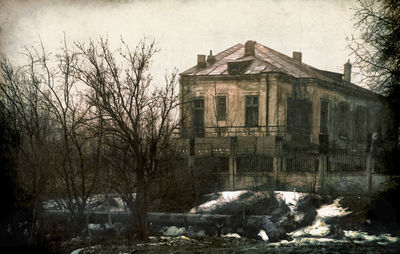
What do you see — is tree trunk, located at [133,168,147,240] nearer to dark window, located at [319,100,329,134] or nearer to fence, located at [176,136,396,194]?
fence, located at [176,136,396,194]

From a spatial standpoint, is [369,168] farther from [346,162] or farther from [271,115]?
[271,115]

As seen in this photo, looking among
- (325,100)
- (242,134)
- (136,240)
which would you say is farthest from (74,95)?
(325,100)

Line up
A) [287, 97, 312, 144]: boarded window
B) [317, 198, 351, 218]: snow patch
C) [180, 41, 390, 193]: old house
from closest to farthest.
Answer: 1. [317, 198, 351, 218]: snow patch
2. [180, 41, 390, 193]: old house
3. [287, 97, 312, 144]: boarded window

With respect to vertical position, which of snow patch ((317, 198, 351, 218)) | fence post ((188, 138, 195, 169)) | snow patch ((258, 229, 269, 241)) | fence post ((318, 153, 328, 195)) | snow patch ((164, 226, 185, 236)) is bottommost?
snow patch ((164, 226, 185, 236))

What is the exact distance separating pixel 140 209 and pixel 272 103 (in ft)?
27.8

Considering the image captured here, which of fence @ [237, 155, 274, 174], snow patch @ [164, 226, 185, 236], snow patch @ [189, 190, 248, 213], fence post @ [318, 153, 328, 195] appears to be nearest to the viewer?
snow patch @ [164, 226, 185, 236]

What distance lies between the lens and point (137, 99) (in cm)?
1062

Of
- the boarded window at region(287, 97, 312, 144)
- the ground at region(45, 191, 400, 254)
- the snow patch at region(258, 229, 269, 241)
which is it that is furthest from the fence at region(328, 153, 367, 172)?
the snow patch at region(258, 229, 269, 241)

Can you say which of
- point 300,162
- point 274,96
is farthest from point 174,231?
point 274,96

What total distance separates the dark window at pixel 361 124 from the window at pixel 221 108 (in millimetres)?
5085

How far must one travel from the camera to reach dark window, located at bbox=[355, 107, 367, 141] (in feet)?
46.3

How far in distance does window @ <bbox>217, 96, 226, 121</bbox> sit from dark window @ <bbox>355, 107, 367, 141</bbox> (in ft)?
16.7

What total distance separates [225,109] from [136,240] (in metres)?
8.22

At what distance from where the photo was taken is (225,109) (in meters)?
17.7
